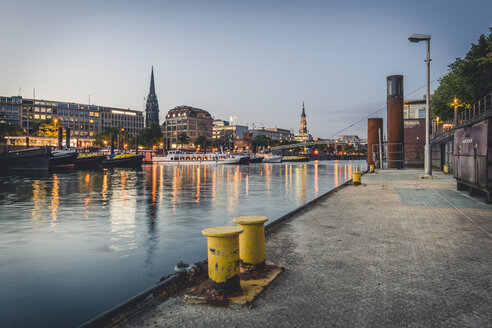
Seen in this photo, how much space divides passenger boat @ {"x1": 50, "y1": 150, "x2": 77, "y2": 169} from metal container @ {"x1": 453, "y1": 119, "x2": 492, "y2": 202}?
182 ft

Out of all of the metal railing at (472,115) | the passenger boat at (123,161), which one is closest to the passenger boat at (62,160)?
the passenger boat at (123,161)

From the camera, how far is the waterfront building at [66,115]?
15543 centimetres

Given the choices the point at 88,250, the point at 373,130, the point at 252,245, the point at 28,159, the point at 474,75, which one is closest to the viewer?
the point at 252,245

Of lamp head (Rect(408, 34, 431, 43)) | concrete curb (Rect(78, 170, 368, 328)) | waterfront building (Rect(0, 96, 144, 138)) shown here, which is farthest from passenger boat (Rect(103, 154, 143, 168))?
waterfront building (Rect(0, 96, 144, 138))

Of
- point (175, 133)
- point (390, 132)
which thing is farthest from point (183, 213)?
point (175, 133)

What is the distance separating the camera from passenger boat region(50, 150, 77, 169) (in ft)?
182

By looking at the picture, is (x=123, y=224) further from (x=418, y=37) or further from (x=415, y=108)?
Result: (x=415, y=108)

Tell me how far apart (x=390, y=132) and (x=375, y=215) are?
36.8 m

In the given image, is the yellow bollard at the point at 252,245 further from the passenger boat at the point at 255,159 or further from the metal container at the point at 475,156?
the passenger boat at the point at 255,159

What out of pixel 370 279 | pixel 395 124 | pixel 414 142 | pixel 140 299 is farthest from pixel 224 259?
pixel 414 142

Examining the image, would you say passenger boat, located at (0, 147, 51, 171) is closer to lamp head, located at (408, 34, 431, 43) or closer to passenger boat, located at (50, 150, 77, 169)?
passenger boat, located at (50, 150, 77, 169)

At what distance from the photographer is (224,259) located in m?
4.58

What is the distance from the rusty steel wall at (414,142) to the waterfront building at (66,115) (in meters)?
146

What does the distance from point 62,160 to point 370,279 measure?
61.9m
